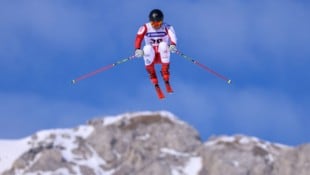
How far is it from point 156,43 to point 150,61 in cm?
130

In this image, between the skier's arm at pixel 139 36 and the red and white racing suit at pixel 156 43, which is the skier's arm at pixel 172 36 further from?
the skier's arm at pixel 139 36

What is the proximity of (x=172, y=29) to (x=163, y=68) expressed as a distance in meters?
3.09

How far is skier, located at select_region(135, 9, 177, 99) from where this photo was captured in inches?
2219

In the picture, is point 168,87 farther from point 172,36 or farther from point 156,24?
point 156,24

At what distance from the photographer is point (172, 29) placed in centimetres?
5662

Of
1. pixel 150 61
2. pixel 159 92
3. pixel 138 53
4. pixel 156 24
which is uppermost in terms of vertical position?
pixel 156 24

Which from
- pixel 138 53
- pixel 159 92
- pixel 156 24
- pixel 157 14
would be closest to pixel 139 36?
pixel 138 53

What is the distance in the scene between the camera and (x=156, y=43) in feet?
189

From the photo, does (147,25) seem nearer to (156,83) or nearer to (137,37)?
(137,37)

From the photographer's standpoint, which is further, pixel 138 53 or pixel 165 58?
pixel 165 58

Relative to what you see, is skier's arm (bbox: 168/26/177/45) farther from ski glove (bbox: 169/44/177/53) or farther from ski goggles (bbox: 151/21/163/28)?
ski goggles (bbox: 151/21/163/28)

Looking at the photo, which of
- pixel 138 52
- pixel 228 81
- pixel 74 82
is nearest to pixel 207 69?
pixel 228 81

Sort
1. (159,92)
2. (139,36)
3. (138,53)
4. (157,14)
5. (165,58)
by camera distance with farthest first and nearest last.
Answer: (159,92) → (165,58) → (139,36) → (138,53) → (157,14)

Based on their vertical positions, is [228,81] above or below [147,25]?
below
